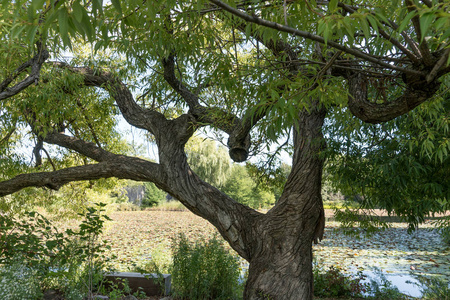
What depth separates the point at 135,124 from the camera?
4.79 m

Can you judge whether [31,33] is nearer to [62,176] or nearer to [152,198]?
[62,176]

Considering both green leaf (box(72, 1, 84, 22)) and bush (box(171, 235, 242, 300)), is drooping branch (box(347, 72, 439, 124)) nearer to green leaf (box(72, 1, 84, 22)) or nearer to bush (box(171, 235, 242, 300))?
green leaf (box(72, 1, 84, 22))

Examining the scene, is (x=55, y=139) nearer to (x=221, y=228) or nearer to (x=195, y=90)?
(x=195, y=90)

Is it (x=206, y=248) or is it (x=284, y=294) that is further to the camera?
(x=206, y=248)

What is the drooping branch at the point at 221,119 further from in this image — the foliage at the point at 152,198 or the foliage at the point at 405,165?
the foliage at the point at 152,198

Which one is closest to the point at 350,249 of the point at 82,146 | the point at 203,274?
the point at 203,274

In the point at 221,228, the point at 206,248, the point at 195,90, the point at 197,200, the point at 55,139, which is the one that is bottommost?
the point at 206,248

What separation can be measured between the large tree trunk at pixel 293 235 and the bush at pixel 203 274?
883 millimetres

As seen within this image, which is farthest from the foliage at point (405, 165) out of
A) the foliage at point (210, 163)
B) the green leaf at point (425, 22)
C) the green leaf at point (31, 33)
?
the foliage at point (210, 163)

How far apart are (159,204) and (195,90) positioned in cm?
1996

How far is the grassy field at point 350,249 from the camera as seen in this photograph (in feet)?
24.4

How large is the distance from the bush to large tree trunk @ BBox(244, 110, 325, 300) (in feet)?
2.90

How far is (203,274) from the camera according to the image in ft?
14.5

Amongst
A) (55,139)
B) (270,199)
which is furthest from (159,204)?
(55,139)
